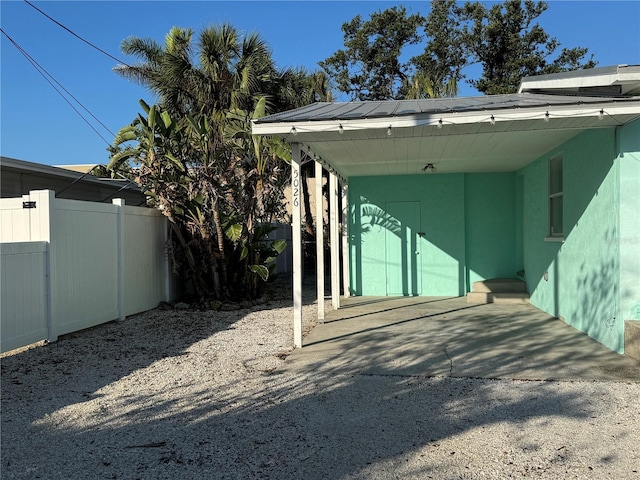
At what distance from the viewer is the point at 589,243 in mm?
7297

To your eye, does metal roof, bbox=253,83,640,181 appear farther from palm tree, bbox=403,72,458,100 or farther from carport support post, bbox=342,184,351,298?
palm tree, bbox=403,72,458,100

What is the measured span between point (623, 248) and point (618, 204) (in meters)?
0.55

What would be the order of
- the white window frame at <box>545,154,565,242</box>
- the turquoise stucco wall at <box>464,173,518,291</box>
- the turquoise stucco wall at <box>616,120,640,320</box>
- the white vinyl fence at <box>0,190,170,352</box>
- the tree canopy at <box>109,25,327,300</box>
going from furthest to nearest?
the turquoise stucco wall at <box>464,173,518,291</box> < the tree canopy at <box>109,25,327,300</box> < the white window frame at <box>545,154,565,242</box> < the white vinyl fence at <box>0,190,170,352</box> < the turquoise stucco wall at <box>616,120,640,320</box>

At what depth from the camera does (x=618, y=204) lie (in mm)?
6379

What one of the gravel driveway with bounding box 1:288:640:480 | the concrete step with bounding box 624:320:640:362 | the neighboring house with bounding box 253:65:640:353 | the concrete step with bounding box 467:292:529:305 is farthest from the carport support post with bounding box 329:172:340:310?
the concrete step with bounding box 624:320:640:362

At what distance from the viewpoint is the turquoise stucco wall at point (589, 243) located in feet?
21.1

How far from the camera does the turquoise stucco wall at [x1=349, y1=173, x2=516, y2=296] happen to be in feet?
39.8

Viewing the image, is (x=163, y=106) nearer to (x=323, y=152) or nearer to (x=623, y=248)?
(x=323, y=152)

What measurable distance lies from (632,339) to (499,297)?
16.5 feet

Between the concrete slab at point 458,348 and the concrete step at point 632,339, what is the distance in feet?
0.32

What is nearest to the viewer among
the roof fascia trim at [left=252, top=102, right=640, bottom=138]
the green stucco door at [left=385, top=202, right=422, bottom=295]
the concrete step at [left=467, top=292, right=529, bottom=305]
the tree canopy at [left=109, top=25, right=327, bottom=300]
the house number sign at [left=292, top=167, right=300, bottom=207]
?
the roof fascia trim at [left=252, top=102, right=640, bottom=138]

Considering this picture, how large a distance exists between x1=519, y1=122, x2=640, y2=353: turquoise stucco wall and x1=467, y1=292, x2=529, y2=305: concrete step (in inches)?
40.7

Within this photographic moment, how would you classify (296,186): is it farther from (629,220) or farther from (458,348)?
(629,220)

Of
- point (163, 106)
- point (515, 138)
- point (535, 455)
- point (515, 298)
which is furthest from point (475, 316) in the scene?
point (163, 106)
